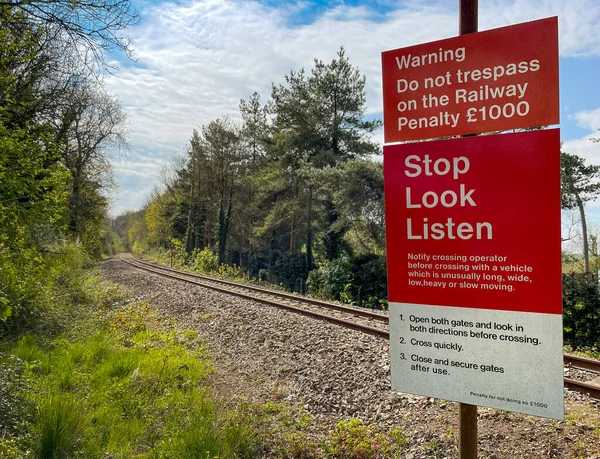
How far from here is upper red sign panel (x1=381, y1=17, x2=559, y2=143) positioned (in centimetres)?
205

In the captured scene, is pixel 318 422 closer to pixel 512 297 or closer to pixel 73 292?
pixel 512 297

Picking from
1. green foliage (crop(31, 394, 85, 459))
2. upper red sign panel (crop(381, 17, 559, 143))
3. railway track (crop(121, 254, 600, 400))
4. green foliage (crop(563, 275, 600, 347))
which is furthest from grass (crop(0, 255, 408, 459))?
green foliage (crop(563, 275, 600, 347))

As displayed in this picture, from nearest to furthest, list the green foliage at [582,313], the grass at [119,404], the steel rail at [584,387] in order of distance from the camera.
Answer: the grass at [119,404]
the steel rail at [584,387]
the green foliage at [582,313]

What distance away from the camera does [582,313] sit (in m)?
9.17

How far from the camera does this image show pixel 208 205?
37.7 meters

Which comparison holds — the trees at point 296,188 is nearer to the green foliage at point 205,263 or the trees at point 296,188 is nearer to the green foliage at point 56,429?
the green foliage at point 205,263

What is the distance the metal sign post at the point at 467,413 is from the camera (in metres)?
2.32

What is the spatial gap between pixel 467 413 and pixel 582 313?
28.8 ft

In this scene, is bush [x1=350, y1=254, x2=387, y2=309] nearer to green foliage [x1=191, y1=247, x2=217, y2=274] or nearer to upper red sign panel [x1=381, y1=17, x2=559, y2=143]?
upper red sign panel [x1=381, y1=17, x2=559, y2=143]

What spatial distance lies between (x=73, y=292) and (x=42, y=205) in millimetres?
7319

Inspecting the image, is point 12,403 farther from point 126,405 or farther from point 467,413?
point 467,413

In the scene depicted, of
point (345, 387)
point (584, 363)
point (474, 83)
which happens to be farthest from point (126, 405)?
point (584, 363)

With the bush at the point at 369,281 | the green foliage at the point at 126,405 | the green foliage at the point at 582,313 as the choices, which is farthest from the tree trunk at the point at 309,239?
the green foliage at the point at 126,405

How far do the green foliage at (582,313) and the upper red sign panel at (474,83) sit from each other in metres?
9.15
